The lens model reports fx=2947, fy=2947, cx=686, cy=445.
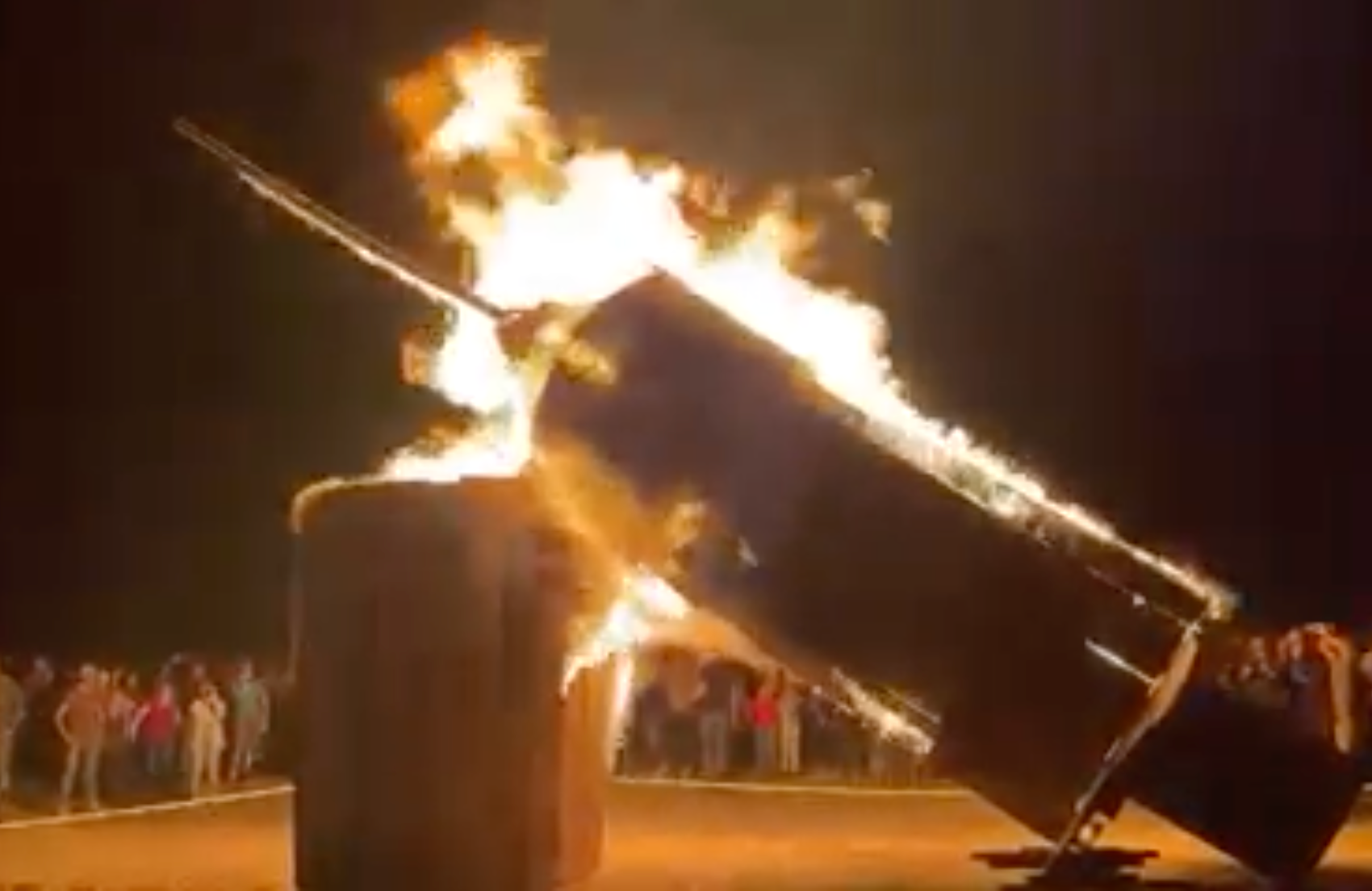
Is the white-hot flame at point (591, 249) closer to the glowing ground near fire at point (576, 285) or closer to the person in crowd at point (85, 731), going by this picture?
the glowing ground near fire at point (576, 285)

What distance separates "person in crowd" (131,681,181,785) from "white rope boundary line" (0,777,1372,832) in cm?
80

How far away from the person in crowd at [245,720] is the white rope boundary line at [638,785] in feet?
1.49

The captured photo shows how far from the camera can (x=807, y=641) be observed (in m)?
12.0

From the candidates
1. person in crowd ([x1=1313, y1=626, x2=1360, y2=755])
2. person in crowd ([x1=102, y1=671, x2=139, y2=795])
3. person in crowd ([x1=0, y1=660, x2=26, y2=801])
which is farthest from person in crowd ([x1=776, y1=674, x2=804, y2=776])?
person in crowd ([x1=0, y1=660, x2=26, y2=801])

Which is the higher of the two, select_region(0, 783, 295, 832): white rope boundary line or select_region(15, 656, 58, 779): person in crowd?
select_region(15, 656, 58, 779): person in crowd

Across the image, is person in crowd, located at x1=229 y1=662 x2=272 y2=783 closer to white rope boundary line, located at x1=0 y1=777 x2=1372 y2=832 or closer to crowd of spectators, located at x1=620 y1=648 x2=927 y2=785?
white rope boundary line, located at x1=0 y1=777 x2=1372 y2=832

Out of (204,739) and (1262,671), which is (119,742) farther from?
(1262,671)

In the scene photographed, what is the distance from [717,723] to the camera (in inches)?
971

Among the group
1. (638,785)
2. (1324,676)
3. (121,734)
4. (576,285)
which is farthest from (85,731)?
(576,285)

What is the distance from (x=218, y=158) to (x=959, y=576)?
12.9 ft

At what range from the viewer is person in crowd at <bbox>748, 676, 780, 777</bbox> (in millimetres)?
24484


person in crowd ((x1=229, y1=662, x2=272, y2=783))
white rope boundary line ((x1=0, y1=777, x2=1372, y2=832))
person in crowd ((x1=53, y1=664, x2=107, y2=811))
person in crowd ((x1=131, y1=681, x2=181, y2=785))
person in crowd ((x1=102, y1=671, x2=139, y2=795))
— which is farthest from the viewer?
person in crowd ((x1=229, y1=662, x2=272, y2=783))

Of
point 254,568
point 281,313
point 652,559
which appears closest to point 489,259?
point 652,559

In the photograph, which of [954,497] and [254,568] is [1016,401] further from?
[954,497]
